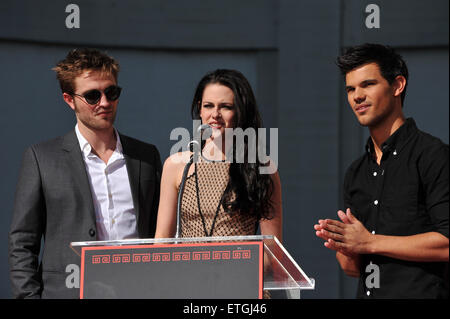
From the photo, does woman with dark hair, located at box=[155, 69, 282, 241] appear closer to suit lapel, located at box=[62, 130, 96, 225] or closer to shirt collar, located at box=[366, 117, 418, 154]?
suit lapel, located at box=[62, 130, 96, 225]

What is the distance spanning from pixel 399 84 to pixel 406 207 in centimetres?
58

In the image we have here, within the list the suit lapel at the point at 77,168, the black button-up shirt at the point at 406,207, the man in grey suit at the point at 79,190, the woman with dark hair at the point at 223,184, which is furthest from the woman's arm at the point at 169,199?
the black button-up shirt at the point at 406,207

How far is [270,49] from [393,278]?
186 inches

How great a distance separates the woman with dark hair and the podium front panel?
0.72 metres

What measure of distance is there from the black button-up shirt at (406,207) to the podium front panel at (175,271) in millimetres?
676

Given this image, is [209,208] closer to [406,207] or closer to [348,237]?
[348,237]

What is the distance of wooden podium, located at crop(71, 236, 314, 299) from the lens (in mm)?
2684

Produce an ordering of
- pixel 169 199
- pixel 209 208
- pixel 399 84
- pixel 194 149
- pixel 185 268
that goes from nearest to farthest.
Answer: pixel 185 268 < pixel 399 84 < pixel 194 149 < pixel 209 208 < pixel 169 199

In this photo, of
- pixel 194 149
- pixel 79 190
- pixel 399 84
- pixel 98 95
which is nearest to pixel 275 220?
pixel 194 149

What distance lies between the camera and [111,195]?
3.82 m
